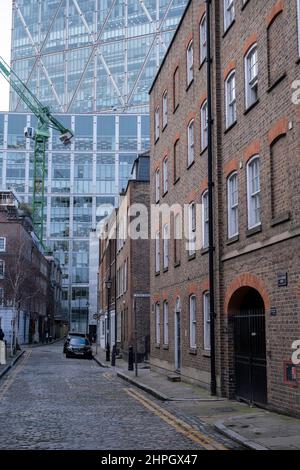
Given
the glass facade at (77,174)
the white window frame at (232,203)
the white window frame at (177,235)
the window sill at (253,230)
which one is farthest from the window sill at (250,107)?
the glass facade at (77,174)

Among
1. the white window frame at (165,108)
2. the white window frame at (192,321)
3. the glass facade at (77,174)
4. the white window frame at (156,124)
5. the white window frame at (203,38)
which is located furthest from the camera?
the glass facade at (77,174)

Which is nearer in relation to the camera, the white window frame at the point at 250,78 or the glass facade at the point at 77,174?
the white window frame at the point at 250,78

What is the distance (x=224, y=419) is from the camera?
1201cm

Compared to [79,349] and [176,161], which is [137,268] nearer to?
[79,349]

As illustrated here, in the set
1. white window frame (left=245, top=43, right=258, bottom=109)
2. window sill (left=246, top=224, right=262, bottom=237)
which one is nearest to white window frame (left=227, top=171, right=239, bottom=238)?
window sill (left=246, top=224, right=262, bottom=237)

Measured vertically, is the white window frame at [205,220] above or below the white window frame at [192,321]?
above

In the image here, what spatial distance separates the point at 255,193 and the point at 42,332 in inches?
2688

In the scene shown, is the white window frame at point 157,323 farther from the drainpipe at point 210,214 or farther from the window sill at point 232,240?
the window sill at point 232,240

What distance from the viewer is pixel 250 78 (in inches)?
605

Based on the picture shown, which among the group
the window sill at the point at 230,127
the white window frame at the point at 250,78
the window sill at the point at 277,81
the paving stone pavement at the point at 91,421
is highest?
the white window frame at the point at 250,78

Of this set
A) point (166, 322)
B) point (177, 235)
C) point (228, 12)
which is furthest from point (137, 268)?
point (228, 12)

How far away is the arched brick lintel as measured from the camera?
44.7 feet

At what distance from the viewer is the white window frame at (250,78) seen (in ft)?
49.2

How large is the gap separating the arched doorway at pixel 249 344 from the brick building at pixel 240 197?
0.03 metres
